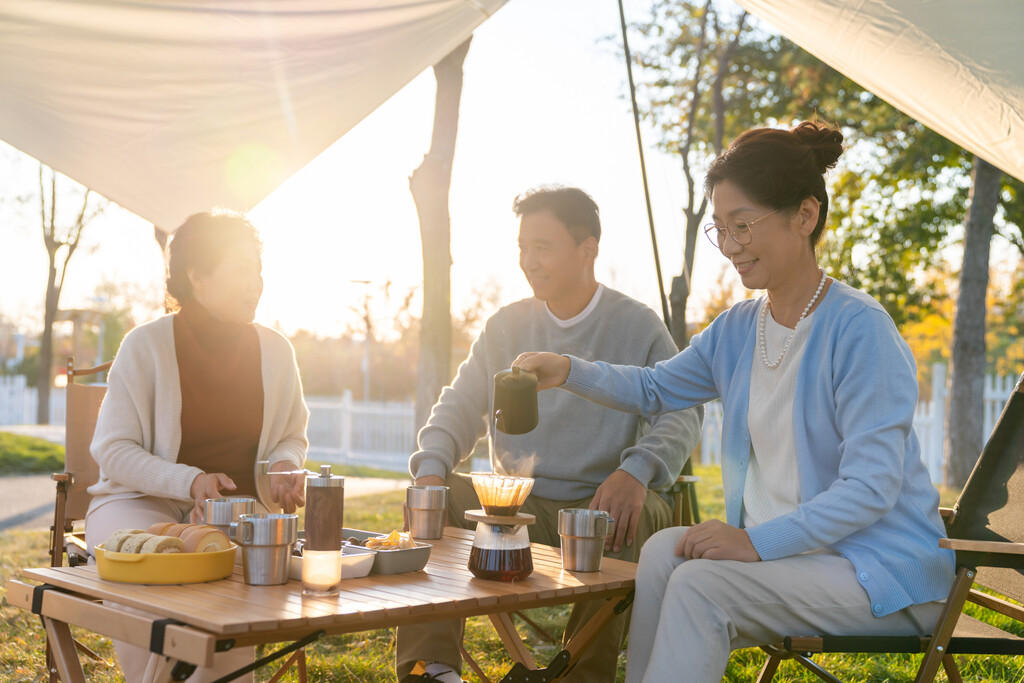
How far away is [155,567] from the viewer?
5.88 feet

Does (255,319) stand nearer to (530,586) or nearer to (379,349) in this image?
(530,586)

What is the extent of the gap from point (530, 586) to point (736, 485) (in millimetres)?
669

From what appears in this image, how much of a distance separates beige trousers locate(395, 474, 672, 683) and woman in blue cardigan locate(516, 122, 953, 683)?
50 centimetres

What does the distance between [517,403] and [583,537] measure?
0.36 metres

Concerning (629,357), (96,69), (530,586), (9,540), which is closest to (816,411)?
(530,586)

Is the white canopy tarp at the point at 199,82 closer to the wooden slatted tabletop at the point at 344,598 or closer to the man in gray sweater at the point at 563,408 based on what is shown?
the man in gray sweater at the point at 563,408

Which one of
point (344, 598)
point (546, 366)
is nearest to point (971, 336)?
point (546, 366)

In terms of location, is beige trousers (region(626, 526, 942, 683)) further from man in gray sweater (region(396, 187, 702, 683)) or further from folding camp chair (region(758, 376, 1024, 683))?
man in gray sweater (region(396, 187, 702, 683))

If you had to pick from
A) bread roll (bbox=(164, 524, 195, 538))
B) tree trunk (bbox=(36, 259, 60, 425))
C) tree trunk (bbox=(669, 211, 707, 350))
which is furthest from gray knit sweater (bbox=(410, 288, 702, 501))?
tree trunk (bbox=(36, 259, 60, 425))

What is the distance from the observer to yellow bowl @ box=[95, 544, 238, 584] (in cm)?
179

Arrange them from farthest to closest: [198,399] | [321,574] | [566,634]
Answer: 1. [198,399]
2. [566,634]
3. [321,574]

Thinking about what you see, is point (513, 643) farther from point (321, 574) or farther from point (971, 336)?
point (971, 336)

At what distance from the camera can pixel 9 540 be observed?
6.53 metres

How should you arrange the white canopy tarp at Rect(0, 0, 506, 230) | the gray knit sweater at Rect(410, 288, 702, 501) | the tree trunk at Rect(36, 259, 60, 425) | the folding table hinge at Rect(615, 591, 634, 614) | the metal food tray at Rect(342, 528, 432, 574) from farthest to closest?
the tree trunk at Rect(36, 259, 60, 425) → the white canopy tarp at Rect(0, 0, 506, 230) → the gray knit sweater at Rect(410, 288, 702, 501) → the folding table hinge at Rect(615, 591, 634, 614) → the metal food tray at Rect(342, 528, 432, 574)
